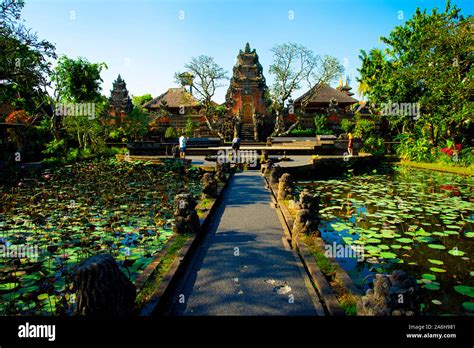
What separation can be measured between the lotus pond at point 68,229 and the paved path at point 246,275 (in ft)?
2.71

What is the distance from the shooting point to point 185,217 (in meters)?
5.46

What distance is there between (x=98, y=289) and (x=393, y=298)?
7.73 ft

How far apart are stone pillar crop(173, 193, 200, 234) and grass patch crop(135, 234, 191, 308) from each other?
16cm

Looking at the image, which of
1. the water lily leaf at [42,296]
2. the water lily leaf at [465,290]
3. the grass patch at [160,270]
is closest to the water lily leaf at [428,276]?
the water lily leaf at [465,290]

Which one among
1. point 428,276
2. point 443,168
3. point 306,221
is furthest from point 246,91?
point 428,276

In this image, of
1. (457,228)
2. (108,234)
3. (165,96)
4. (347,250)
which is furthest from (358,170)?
(165,96)

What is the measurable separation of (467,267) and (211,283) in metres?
3.69

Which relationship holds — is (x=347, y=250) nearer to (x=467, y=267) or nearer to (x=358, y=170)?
(x=467, y=267)

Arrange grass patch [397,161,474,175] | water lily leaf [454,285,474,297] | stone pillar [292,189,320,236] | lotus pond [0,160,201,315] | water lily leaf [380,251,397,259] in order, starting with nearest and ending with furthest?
lotus pond [0,160,201,315] < water lily leaf [454,285,474,297] < water lily leaf [380,251,397,259] < stone pillar [292,189,320,236] < grass patch [397,161,474,175]

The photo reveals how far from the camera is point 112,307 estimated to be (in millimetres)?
2621

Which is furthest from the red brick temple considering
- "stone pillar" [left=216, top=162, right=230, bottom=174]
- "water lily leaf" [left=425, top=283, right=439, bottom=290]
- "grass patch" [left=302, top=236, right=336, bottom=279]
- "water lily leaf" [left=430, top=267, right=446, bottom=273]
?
"water lily leaf" [left=425, top=283, right=439, bottom=290]

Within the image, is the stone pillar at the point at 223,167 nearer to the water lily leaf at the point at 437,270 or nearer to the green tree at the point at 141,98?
the water lily leaf at the point at 437,270

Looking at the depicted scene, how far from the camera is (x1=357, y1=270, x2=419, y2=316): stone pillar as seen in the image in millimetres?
2500

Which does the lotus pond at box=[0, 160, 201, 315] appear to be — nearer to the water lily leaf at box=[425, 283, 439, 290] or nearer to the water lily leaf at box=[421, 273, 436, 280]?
the water lily leaf at box=[425, 283, 439, 290]
